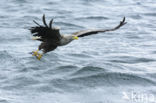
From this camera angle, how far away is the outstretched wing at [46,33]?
9.48 meters

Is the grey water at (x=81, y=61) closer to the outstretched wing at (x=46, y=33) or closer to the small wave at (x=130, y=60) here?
the small wave at (x=130, y=60)

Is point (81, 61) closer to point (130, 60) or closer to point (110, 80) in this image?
point (130, 60)

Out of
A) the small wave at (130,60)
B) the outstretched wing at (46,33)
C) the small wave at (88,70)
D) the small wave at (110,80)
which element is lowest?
the small wave at (110,80)

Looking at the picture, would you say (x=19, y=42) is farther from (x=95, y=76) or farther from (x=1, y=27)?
(x=95, y=76)

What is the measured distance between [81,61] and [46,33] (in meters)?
3.17

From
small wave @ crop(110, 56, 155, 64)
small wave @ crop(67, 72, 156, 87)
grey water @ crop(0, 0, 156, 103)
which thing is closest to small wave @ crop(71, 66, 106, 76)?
grey water @ crop(0, 0, 156, 103)

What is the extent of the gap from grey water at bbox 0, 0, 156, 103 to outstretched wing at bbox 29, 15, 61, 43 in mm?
1164

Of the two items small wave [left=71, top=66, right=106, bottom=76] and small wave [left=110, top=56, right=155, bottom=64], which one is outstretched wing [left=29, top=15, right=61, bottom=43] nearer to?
small wave [left=71, top=66, right=106, bottom=76]

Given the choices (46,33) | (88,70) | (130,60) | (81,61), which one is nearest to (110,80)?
(88,70)

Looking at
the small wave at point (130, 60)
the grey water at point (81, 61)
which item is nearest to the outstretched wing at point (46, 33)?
the grey water at point (81, 61)

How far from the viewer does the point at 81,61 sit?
12742 millimetres

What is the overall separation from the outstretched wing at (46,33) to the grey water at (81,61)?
1164 millimetres

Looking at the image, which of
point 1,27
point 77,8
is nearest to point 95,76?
point 1,27

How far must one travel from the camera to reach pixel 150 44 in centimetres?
1471
